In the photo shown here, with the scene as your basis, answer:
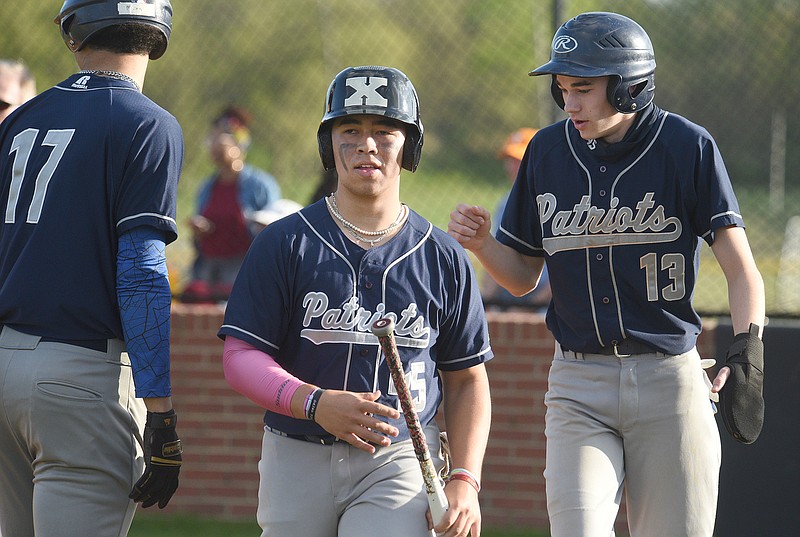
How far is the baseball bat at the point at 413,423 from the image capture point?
2656 millimetres

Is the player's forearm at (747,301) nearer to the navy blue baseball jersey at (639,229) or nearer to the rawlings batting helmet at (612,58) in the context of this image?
the navy blue baseball jersey at (639,229)

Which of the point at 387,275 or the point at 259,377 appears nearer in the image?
the point at 259,377

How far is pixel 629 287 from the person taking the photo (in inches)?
141

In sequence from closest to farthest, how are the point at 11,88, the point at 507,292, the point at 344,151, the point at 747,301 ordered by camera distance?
the point at 344,151 < the point at 747,301 < the point at 11,88 < the point at 507,292

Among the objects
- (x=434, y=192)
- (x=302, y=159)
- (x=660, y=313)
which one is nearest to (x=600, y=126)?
(x=660, y=313)

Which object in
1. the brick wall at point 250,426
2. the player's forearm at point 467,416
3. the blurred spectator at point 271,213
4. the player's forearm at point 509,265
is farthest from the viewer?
the blurred spectator at point 271,213

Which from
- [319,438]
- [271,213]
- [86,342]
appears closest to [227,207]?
[271,213]

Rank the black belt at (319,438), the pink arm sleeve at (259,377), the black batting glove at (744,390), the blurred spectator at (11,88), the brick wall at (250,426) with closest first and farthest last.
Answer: the pink arm sleeve at (259,377), the black belt at (319,438), the black batting glove at (744,390), the blurred spectator at (11,88), the brick wall at (250,426)

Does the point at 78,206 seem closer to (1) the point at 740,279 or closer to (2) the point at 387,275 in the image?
(2) the point at 387,275

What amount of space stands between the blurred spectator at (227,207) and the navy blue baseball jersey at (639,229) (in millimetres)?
3636

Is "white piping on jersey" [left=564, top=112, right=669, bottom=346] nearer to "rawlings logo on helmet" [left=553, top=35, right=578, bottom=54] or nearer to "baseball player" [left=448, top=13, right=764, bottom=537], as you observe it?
"baseball player" [left=448, top=13, right=764, bottom=537]

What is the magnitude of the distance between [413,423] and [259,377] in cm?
43

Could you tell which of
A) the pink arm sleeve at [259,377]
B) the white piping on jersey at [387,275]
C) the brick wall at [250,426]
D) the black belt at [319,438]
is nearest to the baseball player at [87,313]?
the pink arm sleeve at [259,377]

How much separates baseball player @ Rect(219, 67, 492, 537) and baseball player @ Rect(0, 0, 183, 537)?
264 mm
